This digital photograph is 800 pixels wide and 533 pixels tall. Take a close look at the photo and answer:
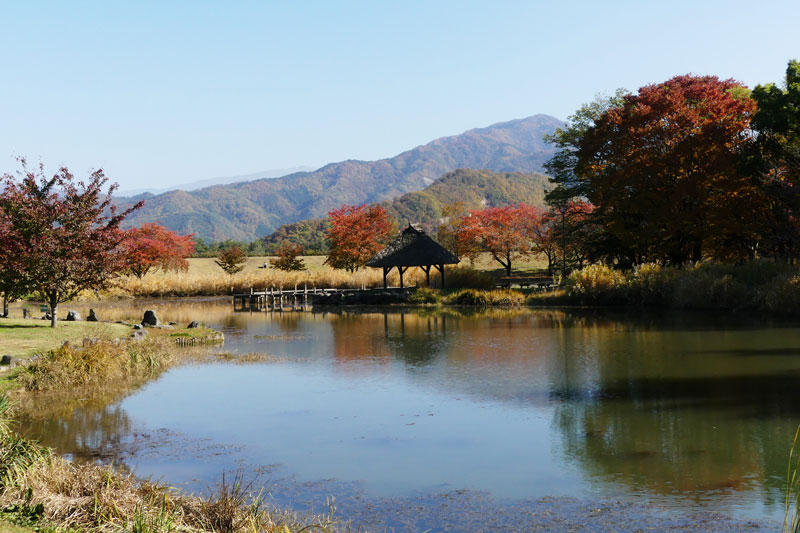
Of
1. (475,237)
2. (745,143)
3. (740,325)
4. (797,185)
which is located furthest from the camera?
(475,237)

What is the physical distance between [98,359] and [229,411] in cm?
382

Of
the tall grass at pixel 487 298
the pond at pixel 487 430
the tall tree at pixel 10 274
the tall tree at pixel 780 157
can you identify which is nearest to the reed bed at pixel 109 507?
the pond at pixel 487 430

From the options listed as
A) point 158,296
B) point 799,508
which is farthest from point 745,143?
point 158,296

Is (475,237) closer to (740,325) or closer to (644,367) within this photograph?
(740,325)

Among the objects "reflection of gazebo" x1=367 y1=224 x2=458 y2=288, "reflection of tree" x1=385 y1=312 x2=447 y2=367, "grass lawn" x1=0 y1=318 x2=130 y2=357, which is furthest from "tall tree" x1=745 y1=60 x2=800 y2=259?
"grass lawn" x1=0 y1=318 x2=130 y2=357

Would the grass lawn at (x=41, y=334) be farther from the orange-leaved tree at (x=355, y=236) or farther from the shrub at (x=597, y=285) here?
the orange-leaved tree at (x=355, y=236)

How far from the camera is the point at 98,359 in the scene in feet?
46.2

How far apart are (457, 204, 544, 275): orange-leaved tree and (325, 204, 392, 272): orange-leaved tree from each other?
6.57 metres

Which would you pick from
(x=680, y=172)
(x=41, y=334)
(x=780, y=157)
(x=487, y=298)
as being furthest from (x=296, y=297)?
(x=780, y=157)

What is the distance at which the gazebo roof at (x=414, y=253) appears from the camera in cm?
3653

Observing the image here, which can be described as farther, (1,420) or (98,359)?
(98,359)

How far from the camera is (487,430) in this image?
1017 cm

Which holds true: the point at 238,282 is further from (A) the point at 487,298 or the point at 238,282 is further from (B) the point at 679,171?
(B) the point at 679,171

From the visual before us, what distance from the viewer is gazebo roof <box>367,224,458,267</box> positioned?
36.5 m
